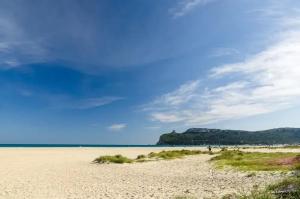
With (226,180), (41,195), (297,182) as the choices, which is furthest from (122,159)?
(297,182)

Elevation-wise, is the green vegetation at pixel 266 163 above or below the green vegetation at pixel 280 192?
above

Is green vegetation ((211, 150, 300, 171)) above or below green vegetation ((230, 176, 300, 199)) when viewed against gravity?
above

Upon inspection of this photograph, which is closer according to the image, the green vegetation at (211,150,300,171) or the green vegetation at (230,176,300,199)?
the green vegetation at (230,176,300,199)

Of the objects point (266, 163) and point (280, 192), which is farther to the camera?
point (266, 163)

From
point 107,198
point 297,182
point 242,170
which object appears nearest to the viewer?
point 297,182

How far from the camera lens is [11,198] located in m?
15.3

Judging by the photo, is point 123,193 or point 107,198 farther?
point 123,193

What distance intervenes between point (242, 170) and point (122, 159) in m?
16.1

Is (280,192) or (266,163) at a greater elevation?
(266,163)

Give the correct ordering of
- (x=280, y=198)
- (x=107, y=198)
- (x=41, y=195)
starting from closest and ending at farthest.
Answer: (x=280, y=198), (x=107, y=198), (x=41, y=195)

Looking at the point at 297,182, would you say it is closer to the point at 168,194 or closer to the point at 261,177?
the point at 168,194

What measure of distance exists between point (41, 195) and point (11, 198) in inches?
52.1

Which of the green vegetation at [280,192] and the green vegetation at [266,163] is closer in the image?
the green vegetation at [280,192]

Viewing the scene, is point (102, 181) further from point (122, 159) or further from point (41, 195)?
point (122, 159)
